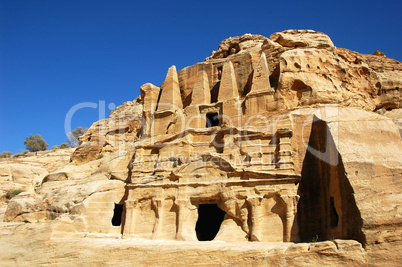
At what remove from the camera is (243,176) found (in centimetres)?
1310

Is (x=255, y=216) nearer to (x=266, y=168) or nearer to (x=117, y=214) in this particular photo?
(x=266, y=168)

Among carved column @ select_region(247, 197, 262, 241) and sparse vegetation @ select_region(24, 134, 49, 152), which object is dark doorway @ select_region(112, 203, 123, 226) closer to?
carved column @ select_region(247, 197, 262, 241)

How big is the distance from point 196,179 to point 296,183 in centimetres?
426

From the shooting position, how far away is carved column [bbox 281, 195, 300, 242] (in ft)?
37.7

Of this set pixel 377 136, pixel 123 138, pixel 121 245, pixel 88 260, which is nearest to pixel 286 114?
pixel 377 136

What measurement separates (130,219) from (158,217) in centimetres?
140

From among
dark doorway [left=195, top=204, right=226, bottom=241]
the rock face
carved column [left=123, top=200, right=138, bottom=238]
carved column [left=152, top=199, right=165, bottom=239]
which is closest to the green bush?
the rock face

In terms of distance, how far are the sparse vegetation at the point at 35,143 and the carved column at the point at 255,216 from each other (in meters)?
46.6

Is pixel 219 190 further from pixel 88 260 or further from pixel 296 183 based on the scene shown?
pixel 88 260

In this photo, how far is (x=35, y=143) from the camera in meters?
49.6

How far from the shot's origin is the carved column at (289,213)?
37.7 ft

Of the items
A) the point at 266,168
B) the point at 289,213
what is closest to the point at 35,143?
the point at 266,168

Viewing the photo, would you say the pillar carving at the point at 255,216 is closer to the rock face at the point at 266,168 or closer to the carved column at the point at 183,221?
the rock face at the point at 266,168

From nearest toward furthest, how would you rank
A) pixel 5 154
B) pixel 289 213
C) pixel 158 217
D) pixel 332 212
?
pixel 332 212, pixel 289 213, pixel 158 217, pixel 5 154
